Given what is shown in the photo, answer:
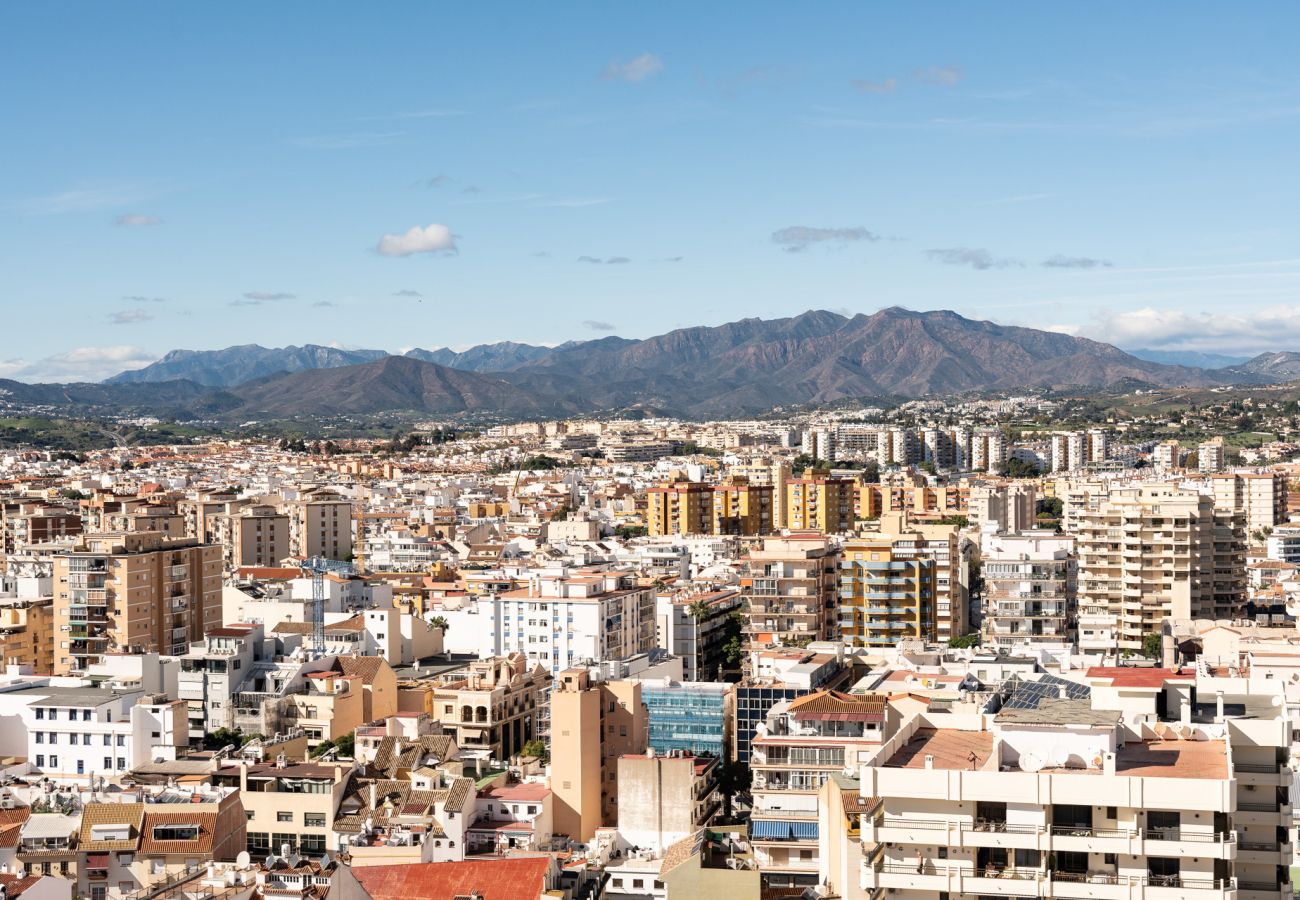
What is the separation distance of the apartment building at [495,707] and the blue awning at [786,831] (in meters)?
5.88

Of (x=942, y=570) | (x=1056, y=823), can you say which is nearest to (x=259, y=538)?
(x=942, y=570)

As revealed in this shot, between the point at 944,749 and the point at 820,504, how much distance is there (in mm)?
49480

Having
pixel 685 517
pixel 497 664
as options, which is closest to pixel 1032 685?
pixel 497 664

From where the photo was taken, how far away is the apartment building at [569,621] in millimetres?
33750

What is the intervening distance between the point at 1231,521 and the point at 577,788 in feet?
61.0

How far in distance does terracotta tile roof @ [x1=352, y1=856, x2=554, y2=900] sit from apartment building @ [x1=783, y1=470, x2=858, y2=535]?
1601 inches

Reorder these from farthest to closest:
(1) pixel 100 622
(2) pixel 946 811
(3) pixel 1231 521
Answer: (3) pixel 1231 521 < (1) pixel 100 622 < (2) pixel 946 811

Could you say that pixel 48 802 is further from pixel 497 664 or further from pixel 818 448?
pixel 818 448

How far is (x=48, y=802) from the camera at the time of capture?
74.1 feet

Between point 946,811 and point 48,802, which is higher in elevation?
point 946,811

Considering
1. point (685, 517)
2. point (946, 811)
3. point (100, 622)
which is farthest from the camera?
point (685, 517)

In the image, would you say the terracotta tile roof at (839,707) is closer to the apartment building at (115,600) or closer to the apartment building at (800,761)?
the apartment building at (800,761)

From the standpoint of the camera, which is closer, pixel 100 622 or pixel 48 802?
pixel 48 802

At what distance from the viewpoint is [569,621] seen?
3400 cm
